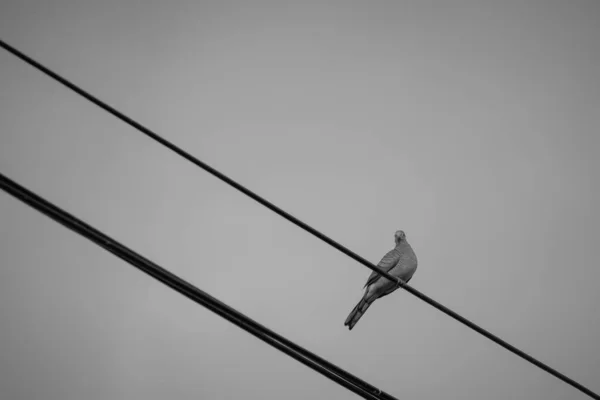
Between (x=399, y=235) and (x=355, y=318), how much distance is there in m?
1.65

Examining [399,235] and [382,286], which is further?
[399,235]

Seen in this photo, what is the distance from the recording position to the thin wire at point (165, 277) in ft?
4.76

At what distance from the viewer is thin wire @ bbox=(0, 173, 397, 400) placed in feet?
4.76

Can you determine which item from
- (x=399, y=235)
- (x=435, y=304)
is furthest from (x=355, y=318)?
(x=435, y=304)

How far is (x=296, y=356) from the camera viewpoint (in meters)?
1.67

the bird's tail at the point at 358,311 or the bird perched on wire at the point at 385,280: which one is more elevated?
the bird perched on wire at the point at 385,280

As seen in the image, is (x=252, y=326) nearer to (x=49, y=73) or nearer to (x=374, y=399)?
(x=374, y=399)

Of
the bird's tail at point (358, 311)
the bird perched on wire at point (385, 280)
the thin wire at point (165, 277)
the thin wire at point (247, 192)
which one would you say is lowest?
the thin wire at point (165, 277)

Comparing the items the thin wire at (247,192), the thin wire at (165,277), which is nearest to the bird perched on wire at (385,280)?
the thin wire at (247,192)

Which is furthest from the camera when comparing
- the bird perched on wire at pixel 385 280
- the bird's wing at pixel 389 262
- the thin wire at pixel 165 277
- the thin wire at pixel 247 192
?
the bird's wing at pixel 389 262

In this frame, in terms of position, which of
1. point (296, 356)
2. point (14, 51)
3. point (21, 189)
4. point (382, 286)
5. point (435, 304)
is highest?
point (382, 286)

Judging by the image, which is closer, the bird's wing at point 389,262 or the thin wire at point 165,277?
the thin wire at point 165,277

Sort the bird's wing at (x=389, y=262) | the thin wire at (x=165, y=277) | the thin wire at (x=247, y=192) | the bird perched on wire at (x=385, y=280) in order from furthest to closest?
1. the bird's wing at (x=389, y=262)
2. the bird perched on wire at (x=385, y=280)
3. the thin wire at (x=247, y=192)
4. the thin wire at (x=165, y=277)

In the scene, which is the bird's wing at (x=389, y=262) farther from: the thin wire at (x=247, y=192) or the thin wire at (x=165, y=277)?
the thin wire at (x=165, y=277)
